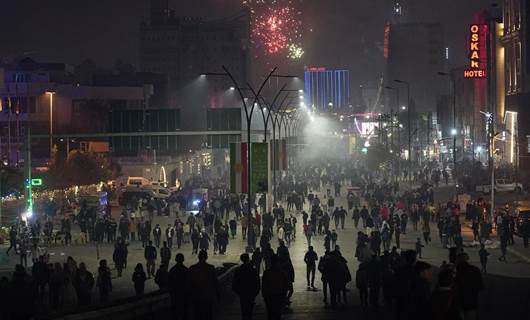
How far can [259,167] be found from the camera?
Answer: 40344 mm

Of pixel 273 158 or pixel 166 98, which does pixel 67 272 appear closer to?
pixel 273 158

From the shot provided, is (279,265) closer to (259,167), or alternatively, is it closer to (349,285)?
(349,285)

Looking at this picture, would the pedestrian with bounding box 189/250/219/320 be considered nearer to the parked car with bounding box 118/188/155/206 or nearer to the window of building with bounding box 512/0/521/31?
the parked car with bounding box 118/188/155/206

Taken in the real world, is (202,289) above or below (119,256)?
above

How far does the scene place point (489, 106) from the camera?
94500 millimetres

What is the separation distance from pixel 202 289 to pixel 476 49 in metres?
81.0

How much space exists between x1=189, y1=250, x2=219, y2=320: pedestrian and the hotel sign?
80708mm

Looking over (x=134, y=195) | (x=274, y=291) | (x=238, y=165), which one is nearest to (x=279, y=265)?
(x=274, y=291)

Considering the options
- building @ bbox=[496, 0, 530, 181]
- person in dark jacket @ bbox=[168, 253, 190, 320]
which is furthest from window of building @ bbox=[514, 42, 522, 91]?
person in dark jacket @ bbox=[168, 253, 190, 320]

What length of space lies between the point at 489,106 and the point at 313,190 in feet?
83.6

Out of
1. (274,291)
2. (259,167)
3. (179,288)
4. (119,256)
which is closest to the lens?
(179,288)

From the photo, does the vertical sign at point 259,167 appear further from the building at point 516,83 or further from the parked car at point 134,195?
the building at point 516,83

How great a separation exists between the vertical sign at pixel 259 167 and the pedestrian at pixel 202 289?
25228 millimetres

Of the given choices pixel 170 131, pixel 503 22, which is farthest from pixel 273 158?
pixel 503 22
